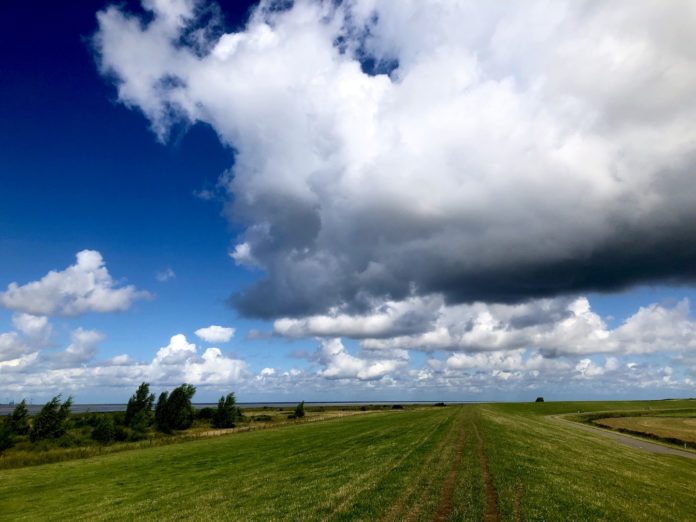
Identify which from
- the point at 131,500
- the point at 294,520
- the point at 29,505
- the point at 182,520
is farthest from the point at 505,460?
the point at 29,505

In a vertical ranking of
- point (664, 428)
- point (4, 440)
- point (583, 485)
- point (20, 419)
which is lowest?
point (583, 485)

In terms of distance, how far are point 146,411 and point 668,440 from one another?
121 m

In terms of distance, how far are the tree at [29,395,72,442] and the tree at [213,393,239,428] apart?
4482 cm

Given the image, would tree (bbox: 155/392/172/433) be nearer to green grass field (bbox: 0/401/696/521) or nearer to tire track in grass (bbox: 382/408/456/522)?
green grass field (bbox: 0/401/696/521)

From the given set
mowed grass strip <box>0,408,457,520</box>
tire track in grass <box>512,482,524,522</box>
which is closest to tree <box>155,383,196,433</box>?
mowed grass strip <box>0,408,457,520</box>

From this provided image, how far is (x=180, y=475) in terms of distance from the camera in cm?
3547

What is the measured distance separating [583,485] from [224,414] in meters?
116

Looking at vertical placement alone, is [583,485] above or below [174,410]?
below

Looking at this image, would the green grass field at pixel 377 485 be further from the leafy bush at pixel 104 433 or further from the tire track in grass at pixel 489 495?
the leafy bush at pixel 104 433

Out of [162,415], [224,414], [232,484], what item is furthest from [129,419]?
[232,484]

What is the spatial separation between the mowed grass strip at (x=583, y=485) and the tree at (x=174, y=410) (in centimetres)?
10112

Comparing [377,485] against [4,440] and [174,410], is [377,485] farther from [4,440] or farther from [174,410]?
[174,410]

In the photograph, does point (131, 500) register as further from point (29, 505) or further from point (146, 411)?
point (146, 411)

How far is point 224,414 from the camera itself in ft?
412
